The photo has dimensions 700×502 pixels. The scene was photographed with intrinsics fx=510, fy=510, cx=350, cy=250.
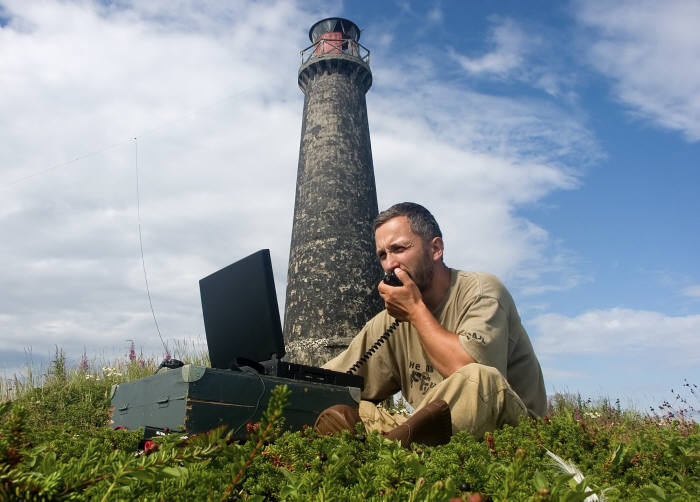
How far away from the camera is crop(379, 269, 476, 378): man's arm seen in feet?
9.89

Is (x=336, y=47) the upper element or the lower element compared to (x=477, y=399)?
upper

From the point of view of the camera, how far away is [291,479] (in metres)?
1.17

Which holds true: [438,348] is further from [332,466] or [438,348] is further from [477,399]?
[332,466]

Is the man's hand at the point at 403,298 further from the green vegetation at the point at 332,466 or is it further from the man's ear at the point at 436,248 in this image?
the green vegetation at the point at 332,466

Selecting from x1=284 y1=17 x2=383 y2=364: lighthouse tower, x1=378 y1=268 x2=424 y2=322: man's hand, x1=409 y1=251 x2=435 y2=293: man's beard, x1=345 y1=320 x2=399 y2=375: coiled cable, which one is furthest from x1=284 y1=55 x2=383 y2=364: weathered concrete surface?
x1=378 y1=268 x2=424 y2=322: man's hand

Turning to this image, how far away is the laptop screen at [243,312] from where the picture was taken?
10.3 ft

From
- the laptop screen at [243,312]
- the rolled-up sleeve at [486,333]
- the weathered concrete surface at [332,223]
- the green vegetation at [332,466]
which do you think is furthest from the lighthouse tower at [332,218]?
the green vegetation at [332,466]

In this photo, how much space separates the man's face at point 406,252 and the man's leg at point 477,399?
112cm

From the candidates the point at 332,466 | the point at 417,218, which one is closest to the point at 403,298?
the point at 417,218

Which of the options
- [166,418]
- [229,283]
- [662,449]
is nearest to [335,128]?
[229,283]

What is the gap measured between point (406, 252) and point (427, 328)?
736 millimetres

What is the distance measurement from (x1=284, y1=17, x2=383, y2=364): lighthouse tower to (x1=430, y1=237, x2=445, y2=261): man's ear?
6224 mm

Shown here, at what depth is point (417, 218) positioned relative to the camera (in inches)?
152

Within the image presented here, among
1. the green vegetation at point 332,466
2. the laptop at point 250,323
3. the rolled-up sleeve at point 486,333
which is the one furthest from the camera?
the laptop at point 250,323
